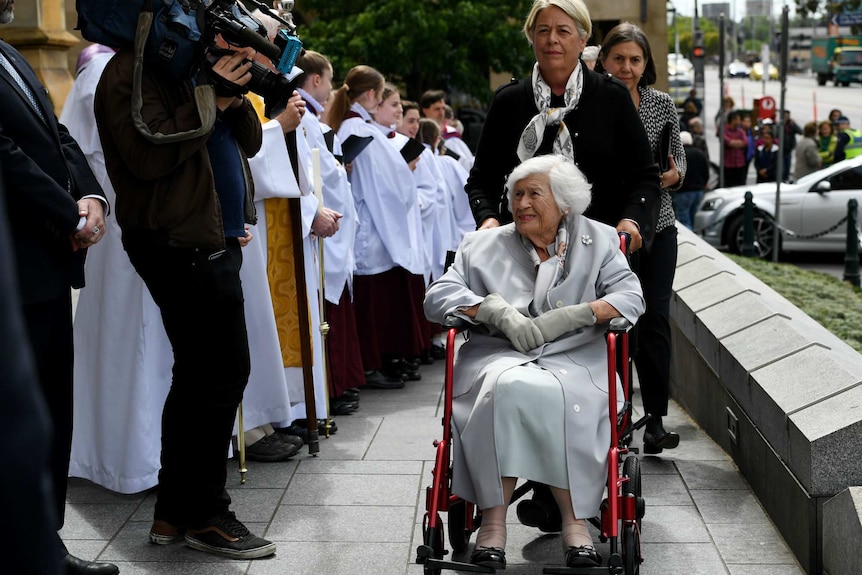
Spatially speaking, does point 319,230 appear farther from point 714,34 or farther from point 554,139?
point 714,34

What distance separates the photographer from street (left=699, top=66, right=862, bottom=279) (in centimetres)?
1752

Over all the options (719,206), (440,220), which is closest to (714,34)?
(719,206)

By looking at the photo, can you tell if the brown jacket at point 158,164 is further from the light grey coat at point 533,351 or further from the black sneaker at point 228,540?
the black sneaker at point 228,540

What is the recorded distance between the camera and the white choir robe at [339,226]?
6.89 metres

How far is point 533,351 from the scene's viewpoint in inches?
175

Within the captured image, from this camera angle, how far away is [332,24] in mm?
16812

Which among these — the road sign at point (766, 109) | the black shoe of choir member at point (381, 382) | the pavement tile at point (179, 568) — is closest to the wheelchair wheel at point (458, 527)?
the pavement tile at point (179, 568)

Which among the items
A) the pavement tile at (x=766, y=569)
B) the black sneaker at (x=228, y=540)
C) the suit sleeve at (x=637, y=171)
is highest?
the suit sleeve at (x=637, y=171)

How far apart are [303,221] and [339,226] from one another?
2.45 ft

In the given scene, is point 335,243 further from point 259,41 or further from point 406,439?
point 259,41

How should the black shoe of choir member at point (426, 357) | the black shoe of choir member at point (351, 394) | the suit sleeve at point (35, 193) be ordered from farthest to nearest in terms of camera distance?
1. the black shoe of choir member at point (426, 357)
2. the black shoe of choir member at point (351, 394)
3. the suit sleeve at point (35, 193)

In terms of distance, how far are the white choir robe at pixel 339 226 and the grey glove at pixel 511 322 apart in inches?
101

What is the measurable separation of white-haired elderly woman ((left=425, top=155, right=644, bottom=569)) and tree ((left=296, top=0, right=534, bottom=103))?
1200 centimetres

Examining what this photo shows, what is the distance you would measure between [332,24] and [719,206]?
595 cm
